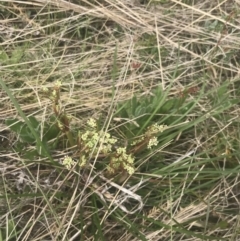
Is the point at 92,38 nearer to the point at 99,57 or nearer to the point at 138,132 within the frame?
the point at 99,57

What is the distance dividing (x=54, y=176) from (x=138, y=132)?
30cm

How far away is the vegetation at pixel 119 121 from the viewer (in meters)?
1.40

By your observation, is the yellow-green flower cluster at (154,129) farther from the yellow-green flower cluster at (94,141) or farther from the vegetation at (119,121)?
the yellow-green flower cluster at (94,141)

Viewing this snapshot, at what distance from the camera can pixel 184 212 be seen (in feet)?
4.79

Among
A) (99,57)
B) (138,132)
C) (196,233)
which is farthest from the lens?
(99,57)

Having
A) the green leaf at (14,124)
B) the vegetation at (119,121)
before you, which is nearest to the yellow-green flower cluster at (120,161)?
the vegetation at (119,121)

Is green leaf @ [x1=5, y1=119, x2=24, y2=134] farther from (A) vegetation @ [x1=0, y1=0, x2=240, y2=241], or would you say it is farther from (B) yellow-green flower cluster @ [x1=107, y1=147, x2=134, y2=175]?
(B) yellow-green flower cluster @ [x1=107, y1=147, x2=134, y2=175]

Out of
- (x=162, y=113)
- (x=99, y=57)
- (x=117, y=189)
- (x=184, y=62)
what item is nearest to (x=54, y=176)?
(x=117, y=189)

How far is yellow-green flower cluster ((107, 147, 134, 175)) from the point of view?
1374mm

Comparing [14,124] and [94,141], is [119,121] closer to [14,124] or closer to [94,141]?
[94,141]

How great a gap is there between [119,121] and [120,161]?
0.20 metres

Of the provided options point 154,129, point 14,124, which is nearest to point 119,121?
point 154,129

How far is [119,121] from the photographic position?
60.7 inches

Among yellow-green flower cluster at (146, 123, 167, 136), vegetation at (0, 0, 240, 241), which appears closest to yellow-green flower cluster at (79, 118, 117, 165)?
vegetation at (0, 0, 240, 241)
